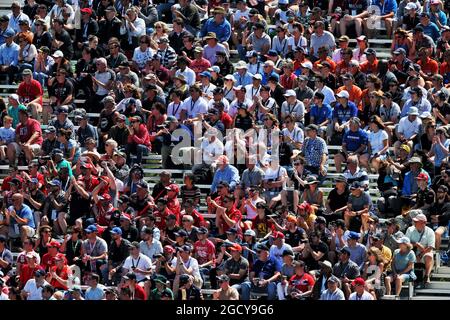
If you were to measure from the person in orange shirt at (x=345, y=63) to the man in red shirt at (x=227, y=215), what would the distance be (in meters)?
4.41

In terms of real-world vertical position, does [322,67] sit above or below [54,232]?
above

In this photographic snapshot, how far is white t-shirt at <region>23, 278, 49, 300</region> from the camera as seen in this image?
87.4 feet

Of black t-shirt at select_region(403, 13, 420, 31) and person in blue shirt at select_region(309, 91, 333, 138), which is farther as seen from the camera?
black t-shirt at select_region(403, 13, 420, 31)

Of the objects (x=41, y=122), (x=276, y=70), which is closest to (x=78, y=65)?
(x=41, y=122)

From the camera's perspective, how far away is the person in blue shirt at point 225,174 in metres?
28.8

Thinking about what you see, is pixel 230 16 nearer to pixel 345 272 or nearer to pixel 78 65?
pixel 78 65

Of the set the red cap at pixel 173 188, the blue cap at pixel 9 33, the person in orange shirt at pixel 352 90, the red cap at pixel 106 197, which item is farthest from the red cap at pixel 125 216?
the blue cap at pixel 9 33

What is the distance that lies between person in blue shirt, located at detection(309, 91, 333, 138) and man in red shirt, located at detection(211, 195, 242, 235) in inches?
111

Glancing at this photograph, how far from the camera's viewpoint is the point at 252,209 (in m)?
28.2

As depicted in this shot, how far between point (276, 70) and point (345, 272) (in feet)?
19.3

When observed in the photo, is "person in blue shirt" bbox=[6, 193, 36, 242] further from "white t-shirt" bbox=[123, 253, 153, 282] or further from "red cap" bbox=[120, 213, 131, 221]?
"white t-shirt" bbox=[123, 253, 153, 282]

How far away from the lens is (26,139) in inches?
1192

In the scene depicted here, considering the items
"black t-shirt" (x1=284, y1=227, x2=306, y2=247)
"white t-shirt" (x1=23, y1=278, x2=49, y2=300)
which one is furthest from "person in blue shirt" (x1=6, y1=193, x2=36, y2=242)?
"black t-shirt" (x1=284, y1=227, x2=306, y2=247)

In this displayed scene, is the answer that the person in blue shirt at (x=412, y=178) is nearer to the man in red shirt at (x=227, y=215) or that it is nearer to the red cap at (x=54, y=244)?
the man in red shirt at (x=227, y=215)
